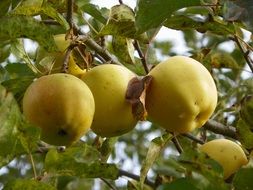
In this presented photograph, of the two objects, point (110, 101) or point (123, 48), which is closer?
point (110, 101)

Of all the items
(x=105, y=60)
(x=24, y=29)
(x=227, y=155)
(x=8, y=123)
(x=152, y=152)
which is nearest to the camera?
(x=8, y=123)

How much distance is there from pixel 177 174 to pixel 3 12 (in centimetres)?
66

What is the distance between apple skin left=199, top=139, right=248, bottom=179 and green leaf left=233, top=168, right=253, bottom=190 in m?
0.24

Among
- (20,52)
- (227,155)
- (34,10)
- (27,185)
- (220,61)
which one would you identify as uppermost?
(34,10)

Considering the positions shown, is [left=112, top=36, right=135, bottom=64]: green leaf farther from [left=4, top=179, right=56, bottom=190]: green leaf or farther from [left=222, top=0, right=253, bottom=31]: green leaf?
[left=4, top=179, right=56, bottom=190]: green leaf

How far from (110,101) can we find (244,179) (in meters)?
0.33

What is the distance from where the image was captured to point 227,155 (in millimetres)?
1623

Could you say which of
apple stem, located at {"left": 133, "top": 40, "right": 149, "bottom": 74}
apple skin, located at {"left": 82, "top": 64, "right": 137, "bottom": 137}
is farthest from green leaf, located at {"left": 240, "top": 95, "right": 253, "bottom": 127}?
apple stem, located at {"left": 133, "top": 40, "right": 149, "bottom": 74}

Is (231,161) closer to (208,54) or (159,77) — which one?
(159,77)

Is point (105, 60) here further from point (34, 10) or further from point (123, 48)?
point (34, 10)

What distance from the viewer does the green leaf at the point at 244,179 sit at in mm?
1352

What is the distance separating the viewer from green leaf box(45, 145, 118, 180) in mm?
1446

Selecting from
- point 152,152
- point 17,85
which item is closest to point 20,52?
point 17,85

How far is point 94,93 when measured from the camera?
4.68 feet
